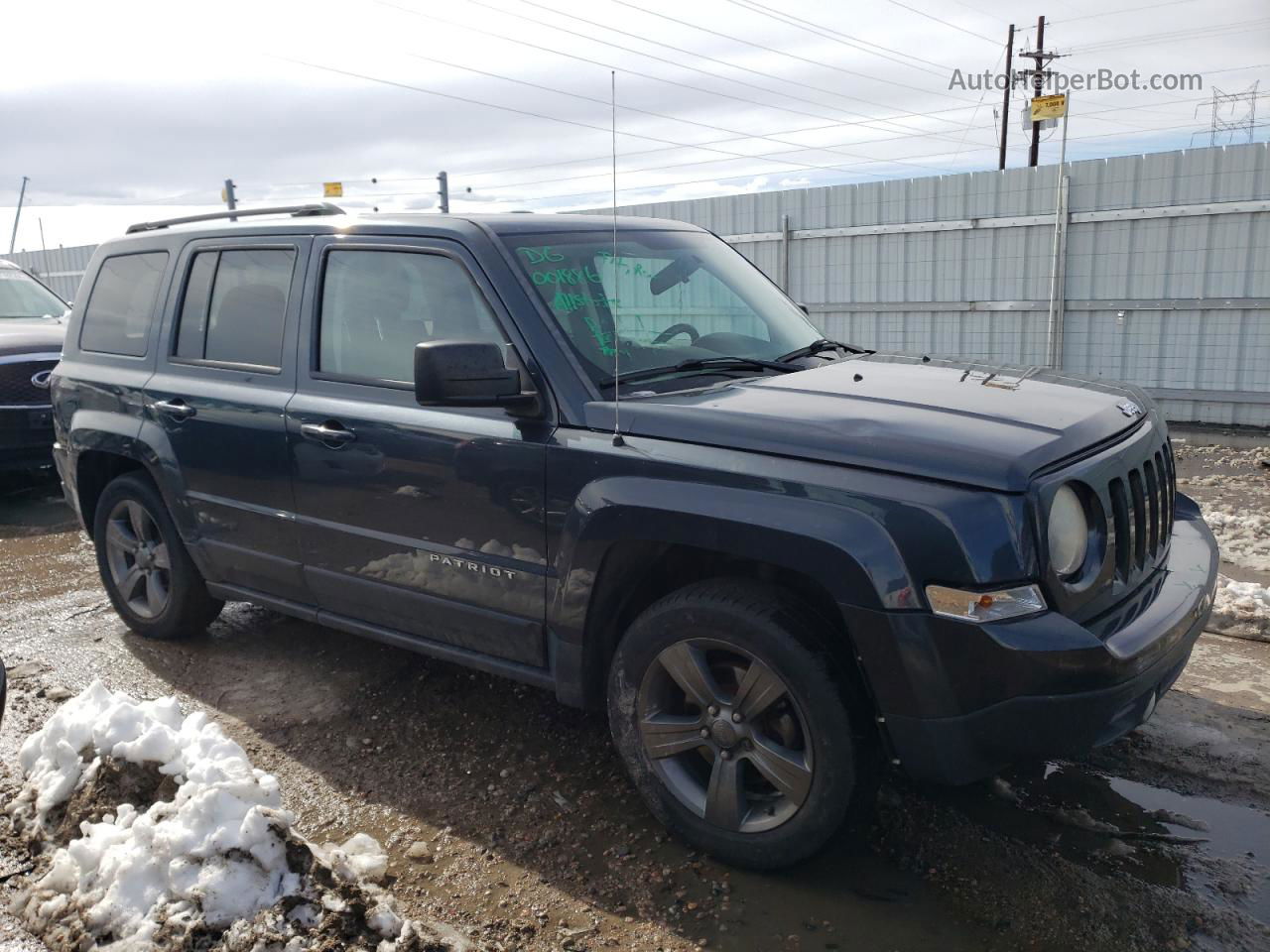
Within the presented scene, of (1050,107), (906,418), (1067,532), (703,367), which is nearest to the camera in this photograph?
(1067,532)

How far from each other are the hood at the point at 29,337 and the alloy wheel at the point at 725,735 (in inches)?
270

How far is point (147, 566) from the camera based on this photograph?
4953 mm

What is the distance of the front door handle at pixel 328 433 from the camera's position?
12.3 feet

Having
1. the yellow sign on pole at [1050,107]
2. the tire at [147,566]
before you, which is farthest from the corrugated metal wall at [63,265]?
the tire at [147,566]

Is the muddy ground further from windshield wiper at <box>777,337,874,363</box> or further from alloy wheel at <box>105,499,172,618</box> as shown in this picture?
windshield wiper at <box>777,337,874,363</box>

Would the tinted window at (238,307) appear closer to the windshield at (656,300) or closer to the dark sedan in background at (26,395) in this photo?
the windshield at (656,300)

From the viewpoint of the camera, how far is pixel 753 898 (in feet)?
9.59

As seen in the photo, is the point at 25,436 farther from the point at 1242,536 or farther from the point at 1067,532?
the point at 1242,536

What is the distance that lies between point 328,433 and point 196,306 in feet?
4.02

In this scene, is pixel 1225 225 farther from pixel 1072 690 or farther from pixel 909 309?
pixel 1072 690

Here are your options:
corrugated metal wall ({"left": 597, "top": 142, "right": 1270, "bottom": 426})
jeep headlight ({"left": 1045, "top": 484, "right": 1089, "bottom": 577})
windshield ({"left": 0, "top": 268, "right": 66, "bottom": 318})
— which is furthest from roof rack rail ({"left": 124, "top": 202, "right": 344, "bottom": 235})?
corrugated metal wall ({"left": 597, "top": 142, "right": 1270, "bottom": 426})

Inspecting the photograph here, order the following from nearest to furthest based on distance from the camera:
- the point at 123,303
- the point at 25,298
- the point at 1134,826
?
the point at 1134,826 → the point at 123,303 → the point at 25,298

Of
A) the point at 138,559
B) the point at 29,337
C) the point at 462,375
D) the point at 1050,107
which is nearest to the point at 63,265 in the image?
the point at 29,337

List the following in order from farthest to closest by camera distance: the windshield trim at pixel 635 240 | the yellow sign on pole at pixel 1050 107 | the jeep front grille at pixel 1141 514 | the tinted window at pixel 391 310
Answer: the yellow sign on pole at pixel 1050 107, the tinted window at pixel 391 310, the windshield trim at pixel 635 240, the jeep front grille at pixel 1141 514
